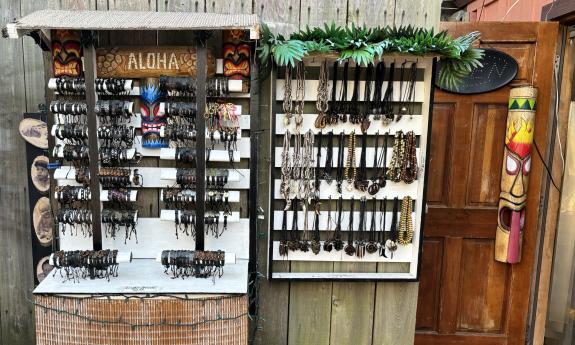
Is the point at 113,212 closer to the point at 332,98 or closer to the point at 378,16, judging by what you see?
the point at 332,98

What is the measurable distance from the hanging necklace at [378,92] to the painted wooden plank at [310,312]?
0.90 meters

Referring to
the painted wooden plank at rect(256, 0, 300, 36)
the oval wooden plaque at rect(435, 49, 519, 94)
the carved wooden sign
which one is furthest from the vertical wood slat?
the oval wooden plaque at rect(435, 49, 519, 94)

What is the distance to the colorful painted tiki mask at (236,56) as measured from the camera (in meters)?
1.82

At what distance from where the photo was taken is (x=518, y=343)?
2613 millimetres

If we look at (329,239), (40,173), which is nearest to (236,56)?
(329,239)

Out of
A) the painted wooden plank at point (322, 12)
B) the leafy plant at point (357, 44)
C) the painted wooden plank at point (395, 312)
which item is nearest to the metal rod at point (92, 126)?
the leafy plant at point (357, 44)

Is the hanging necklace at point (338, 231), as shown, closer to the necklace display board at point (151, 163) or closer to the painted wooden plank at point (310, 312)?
the painted wooden plank at point (310, 312)

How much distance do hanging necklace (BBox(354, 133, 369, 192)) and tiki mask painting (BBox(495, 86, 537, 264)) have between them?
101 cm

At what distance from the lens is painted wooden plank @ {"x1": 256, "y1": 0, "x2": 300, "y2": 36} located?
196 centimetres

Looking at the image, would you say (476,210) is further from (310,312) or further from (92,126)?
(92,126)

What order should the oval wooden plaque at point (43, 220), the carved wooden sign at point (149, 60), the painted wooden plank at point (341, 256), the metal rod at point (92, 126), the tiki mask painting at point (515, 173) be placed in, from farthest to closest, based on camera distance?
the tiki mask painting at point (515, 173) < the oval wooden plaque at point (43, 220) < the painted wooden plank at point (341, 256) < the carved wooden sign at point (149, 60) < the metal rod at point (92, 126)

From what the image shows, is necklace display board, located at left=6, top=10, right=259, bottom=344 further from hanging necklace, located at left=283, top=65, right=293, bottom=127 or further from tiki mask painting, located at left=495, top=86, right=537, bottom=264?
tiki mask painting, located at left=495, top=86, right=537, bottom=264

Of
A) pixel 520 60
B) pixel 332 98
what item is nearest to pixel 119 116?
pixel 332 98

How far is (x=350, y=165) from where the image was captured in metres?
1.98
